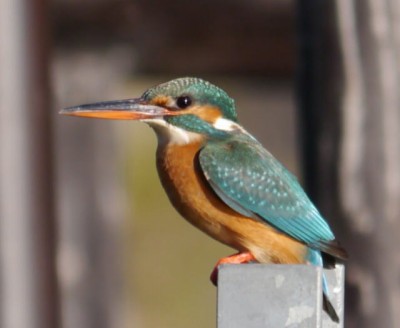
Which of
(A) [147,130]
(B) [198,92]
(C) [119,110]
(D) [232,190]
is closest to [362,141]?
(B) [198,92]

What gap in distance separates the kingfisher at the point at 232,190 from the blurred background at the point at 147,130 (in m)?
0.72

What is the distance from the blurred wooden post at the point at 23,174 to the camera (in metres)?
4.57

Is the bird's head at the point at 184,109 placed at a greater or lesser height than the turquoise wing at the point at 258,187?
greater

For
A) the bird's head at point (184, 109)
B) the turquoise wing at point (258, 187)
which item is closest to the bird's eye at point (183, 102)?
the bird's head at point (184, 109)

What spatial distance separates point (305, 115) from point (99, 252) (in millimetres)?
2303

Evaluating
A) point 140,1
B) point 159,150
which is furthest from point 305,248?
point 140,1

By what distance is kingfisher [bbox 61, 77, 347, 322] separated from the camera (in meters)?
3.72

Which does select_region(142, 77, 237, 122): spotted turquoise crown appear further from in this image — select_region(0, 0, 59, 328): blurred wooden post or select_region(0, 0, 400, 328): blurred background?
select_region(0, 0, 59, 328): blurred wooden post

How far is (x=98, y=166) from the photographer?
22.3 ft

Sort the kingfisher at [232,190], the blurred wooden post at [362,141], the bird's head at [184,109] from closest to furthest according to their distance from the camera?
the kingfisher at [232,190], the bird's head at [184,109], the blurred wooden post at [362,141]

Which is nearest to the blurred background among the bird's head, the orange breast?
the bird's head

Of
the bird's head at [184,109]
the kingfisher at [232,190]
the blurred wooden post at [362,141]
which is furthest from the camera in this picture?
the blurred wooden post at [362,141]

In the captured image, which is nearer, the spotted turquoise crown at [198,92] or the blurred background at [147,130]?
the spotted turquoise crown at [198,92]

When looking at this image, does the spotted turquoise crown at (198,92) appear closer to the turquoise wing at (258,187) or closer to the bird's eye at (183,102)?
the bird's eye at (183,102)
